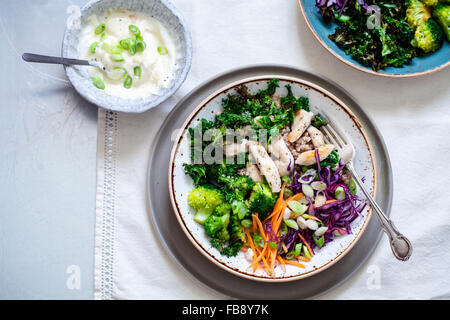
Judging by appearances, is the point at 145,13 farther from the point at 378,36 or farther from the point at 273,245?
the point at 273,245

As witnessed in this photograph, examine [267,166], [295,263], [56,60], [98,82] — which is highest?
[56,60]

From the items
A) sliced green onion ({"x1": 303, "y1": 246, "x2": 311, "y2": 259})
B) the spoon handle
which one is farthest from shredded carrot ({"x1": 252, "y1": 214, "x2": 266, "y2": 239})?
the spoon handle

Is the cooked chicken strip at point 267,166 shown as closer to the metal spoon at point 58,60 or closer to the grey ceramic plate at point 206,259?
the grey ceramic plate at point 206,259

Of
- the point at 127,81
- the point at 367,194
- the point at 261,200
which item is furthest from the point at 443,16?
the point at 127,81

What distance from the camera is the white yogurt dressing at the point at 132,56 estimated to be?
208cm

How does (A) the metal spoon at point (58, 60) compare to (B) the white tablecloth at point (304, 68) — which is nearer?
(A) the metal spoon at point (58, 60)

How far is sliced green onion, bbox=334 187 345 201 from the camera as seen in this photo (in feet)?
6.74

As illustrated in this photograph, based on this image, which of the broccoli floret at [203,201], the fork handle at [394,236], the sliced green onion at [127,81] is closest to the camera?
the fork handle at [394,236]

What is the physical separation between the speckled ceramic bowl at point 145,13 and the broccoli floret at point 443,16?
1.38m

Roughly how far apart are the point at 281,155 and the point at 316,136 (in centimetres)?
22

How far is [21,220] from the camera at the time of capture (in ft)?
7.26

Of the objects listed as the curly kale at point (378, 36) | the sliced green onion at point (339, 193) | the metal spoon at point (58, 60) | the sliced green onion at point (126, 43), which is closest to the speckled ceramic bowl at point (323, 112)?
the sliced green onion at point (339, 193)

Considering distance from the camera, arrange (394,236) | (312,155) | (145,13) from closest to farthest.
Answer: (394,236)
(312,155)
(145,13)

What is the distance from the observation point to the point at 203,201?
1998 mm
